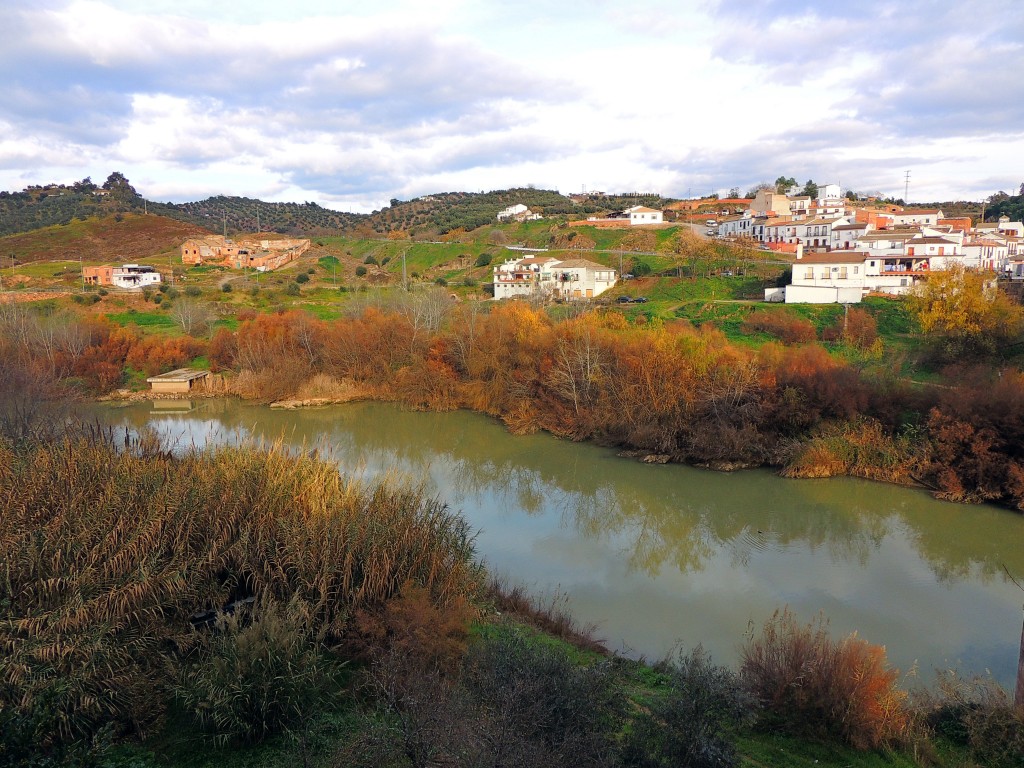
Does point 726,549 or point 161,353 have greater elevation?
point 161,353

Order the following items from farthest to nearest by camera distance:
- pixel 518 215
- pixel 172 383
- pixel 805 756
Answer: pixel 518 215
pixel 172 383
pixel 805 756

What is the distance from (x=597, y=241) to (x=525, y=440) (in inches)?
1404

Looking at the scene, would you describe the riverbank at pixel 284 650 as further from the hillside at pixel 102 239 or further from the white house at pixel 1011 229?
the hillside at pixel 102 239

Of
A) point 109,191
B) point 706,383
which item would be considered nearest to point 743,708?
point 706,383

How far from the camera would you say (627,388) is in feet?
70.0

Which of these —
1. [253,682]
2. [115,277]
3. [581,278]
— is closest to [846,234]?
[581,278]

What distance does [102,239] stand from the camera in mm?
66125

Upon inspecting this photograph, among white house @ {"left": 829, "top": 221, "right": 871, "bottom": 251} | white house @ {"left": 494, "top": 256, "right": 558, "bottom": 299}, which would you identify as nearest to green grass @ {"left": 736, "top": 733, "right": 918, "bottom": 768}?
white house @ {"left": 494, "top": 256, "right": 558, "bottom": 299}

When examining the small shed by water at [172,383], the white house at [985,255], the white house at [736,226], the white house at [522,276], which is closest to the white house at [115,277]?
the small shed by water at [172,383]

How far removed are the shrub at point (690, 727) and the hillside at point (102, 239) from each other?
67145mm

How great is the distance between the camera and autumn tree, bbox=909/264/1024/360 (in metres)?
23.0

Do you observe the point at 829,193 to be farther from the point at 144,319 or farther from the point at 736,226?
the point at 144,319

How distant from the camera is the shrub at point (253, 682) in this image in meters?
5.89

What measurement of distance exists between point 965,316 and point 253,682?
26.1 m
